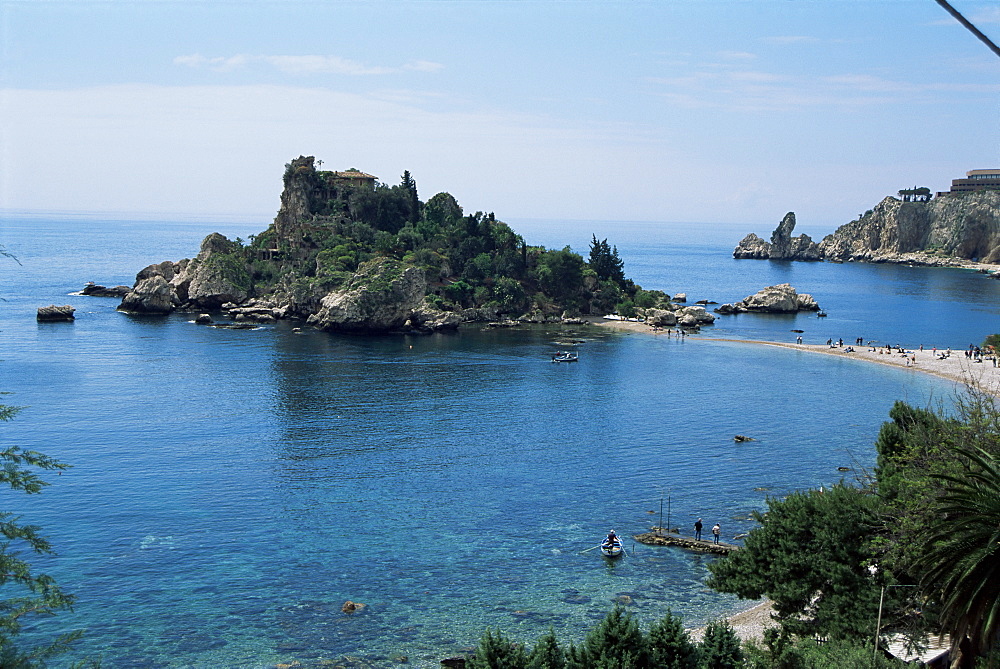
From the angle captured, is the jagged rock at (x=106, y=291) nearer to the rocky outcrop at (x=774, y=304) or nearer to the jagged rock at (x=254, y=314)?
the jagged rock at (x=254, y=314)

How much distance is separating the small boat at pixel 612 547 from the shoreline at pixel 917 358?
172 feet

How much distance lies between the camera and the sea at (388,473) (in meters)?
36.0

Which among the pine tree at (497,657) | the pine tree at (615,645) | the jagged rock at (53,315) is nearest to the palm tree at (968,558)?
the pine tree at (615,645)

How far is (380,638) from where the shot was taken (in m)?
34.1

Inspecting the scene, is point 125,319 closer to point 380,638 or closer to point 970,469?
point 380,638

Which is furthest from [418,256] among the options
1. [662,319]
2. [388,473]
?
[388,473]

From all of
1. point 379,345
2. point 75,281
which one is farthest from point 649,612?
point 75,281

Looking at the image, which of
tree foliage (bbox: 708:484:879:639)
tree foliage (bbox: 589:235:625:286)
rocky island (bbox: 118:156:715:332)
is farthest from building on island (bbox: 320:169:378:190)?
tree foliage (bbox: 708:484:879:639)

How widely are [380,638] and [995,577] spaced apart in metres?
23.0

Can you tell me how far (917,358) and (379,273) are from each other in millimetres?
69485

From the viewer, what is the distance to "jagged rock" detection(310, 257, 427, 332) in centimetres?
11050

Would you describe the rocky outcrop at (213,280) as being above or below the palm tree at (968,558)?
above

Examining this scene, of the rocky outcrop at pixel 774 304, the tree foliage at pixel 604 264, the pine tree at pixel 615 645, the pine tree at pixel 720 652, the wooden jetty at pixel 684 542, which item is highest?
the tree foliage at pixel 604 264

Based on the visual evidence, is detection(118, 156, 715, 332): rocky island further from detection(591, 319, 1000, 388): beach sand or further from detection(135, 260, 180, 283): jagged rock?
detection(591, 319, 1000, 388): beach sand
